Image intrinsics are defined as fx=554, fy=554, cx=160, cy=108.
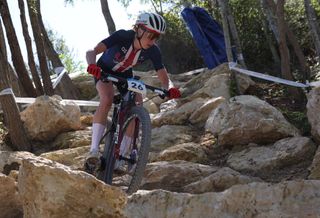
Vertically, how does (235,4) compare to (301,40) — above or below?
above

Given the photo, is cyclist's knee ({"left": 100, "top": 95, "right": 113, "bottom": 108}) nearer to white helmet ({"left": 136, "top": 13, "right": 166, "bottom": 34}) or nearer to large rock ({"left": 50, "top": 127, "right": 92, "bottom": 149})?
white helmet ({"left": 136, "top": 13, "right": 166, "bottom": 34})

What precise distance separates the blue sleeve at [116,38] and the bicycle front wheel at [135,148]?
2.01 feet

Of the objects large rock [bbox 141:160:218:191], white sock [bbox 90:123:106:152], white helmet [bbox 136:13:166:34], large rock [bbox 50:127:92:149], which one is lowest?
large rock [bbox 50:127:92:149]

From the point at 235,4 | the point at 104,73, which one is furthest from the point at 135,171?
the point at 235,4

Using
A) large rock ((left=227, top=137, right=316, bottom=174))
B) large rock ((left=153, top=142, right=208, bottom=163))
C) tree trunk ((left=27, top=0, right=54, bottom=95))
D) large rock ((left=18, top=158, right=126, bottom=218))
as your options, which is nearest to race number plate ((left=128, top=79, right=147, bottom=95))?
large rock ((left=18, top=158, right=126, bottom=218))

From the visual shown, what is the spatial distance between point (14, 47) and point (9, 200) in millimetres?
5411

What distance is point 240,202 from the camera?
→ 9.86 ft

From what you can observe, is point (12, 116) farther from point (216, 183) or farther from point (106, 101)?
point (216, 183)

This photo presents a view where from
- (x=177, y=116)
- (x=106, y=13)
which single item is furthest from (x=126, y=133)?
(x=106, y=13)

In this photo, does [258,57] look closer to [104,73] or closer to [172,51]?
[172,51]

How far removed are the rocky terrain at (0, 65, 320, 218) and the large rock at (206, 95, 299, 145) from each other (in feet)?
0.04

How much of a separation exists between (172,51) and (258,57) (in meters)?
3.75

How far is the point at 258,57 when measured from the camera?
13.9 meters

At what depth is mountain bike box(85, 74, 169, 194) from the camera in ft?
15.3
